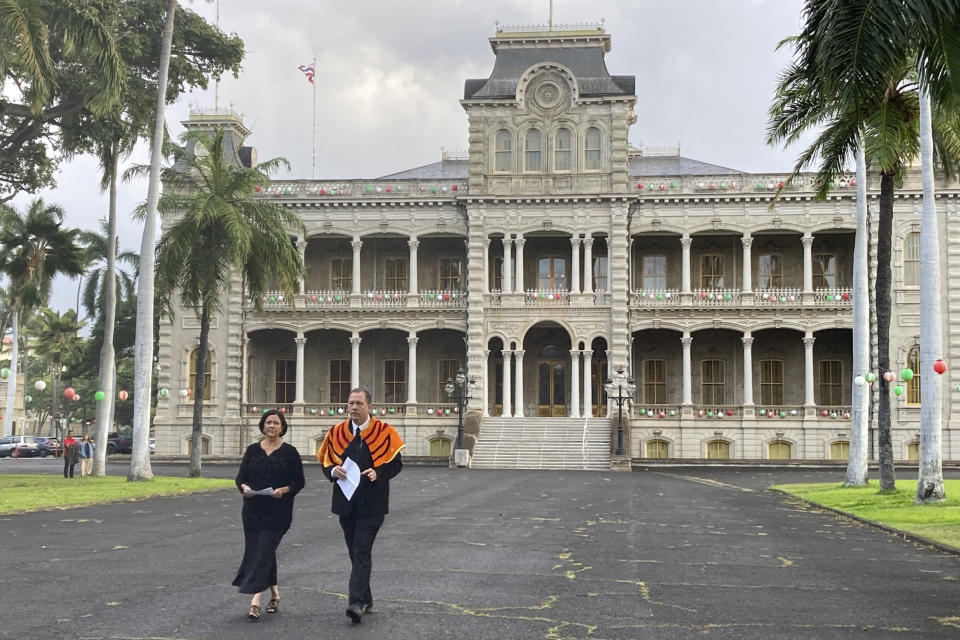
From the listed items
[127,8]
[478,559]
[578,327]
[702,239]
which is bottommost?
[478,559]

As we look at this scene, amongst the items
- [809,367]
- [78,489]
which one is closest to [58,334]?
[809,367]

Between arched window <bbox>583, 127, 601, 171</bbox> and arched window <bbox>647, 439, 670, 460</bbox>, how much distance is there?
37.4 ft

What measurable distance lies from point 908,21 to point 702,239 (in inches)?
1417

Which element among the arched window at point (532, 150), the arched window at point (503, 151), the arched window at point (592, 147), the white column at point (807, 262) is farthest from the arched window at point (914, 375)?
the arched window at point (503, 151)

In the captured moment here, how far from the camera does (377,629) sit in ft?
28.2

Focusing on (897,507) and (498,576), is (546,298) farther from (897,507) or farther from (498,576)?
(498,576)

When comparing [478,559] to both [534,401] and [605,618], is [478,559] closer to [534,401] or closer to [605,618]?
[605,618]

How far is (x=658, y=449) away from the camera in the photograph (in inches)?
1795

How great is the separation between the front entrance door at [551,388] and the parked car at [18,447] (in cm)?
2819

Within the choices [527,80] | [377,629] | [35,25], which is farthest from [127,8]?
[377,629]

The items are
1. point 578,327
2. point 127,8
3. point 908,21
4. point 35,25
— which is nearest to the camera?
point 908,21

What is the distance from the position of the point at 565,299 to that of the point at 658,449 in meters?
7.17

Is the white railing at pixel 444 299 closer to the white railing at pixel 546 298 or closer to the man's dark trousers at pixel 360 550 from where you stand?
the white railing at pixel 546 298

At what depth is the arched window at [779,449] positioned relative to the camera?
45.3 metres
